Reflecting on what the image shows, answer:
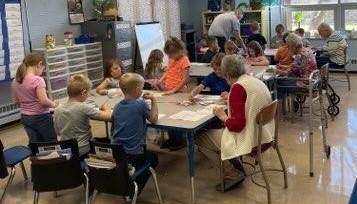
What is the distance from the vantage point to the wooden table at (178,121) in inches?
109

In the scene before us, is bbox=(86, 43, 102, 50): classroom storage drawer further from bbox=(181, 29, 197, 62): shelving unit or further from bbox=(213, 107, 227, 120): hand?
bbox=(213, 107, 227, 120): hand

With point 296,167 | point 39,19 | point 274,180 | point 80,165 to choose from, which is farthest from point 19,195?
point 39,19

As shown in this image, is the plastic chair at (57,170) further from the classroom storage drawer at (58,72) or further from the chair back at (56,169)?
the classroom storage drawer at (58,72)

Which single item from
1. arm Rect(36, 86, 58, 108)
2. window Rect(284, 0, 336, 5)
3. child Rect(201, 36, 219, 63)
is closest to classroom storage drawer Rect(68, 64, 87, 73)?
child Rect(201, 36, 219, 63)

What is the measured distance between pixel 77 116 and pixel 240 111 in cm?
113

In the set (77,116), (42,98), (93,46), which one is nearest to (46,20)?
(93,46)

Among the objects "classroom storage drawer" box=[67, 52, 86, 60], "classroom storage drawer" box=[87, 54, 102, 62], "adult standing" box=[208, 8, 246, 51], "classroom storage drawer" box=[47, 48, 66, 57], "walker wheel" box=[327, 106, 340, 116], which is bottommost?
"walker wheel" box=[327, 106, 340, 116]

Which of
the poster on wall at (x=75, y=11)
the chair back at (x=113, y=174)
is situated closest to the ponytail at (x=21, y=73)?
the chair back at (x=113, y=174)

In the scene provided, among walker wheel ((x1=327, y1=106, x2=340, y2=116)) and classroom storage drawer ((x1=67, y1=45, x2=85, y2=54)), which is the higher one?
classroom storage drawer ((x1=67, y1=45, x2=85, y2=54))

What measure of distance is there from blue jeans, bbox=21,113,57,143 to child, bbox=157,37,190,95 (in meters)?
1.12

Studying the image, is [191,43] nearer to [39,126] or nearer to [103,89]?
[103,89]

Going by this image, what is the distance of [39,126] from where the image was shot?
3.49 m

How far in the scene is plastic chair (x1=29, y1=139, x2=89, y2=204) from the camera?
2652mm

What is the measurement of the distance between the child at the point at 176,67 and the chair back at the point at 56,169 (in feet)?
4.87
